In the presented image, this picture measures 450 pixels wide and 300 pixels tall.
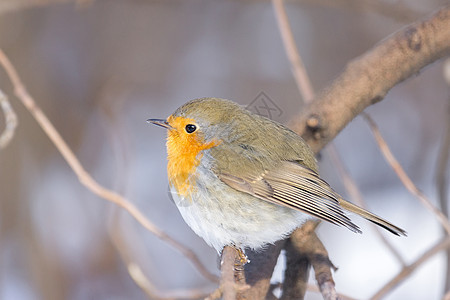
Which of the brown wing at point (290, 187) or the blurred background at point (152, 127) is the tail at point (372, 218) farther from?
the blurred background at point (152, 127)

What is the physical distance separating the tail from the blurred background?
135 cm

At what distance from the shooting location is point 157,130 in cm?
445

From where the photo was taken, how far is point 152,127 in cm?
442

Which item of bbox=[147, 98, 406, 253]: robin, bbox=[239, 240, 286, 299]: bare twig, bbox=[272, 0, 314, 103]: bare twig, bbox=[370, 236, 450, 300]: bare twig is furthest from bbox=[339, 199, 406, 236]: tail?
bbox=[272, 0, 314, 103]: bare twig

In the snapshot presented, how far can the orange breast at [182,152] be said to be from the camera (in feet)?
6.63

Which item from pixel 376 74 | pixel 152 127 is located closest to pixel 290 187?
pixel 376 74

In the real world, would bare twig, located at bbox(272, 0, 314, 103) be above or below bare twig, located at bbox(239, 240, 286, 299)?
above

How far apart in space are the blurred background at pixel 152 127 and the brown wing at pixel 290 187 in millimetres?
1123

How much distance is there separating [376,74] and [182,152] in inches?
31.0

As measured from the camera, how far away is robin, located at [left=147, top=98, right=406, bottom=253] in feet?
6.39

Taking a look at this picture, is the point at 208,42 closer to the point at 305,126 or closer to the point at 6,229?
the point at 6,229

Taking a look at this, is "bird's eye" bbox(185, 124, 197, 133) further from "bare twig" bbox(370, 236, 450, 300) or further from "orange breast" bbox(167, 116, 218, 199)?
"bare twig" bbox(370, 236, 450, 300)

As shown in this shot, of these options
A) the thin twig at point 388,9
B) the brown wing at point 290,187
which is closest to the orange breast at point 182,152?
the brown wing at point 290,187

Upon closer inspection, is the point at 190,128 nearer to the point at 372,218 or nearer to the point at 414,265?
the point at 372,218
